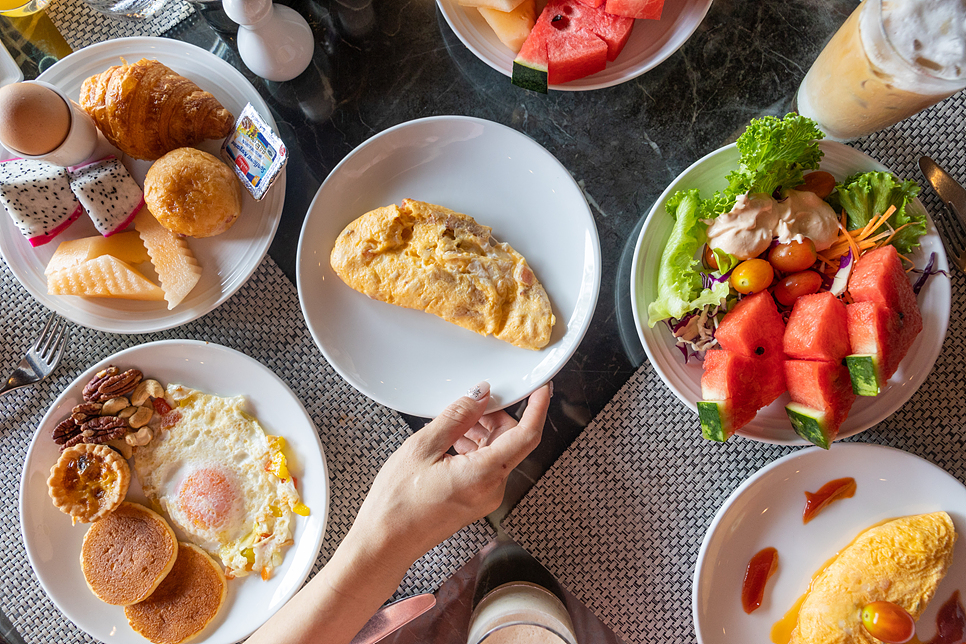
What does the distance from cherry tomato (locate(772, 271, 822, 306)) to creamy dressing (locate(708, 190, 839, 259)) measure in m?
0.09

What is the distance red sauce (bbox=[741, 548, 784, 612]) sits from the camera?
1716mm

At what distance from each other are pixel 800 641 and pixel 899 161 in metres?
1.44

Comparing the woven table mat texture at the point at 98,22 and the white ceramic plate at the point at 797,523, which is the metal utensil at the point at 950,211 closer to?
the white ceramic plate at the point at 797,523

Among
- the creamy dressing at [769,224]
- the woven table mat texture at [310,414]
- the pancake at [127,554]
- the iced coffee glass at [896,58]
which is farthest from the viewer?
the woven table mat texture at [310,414]

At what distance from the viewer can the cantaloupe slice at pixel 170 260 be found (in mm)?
1696

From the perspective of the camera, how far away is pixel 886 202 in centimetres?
156

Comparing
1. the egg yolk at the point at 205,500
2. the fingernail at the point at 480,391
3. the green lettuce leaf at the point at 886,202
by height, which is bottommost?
the egg yolk at the point at 205,500

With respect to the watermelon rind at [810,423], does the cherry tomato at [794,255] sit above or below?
above

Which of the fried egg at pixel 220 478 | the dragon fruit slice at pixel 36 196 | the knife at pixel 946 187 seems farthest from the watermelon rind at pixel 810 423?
the dragon fruit slice at pixel 36 196

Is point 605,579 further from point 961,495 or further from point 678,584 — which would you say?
point 961,495

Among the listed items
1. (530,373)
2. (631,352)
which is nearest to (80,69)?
(530,373)

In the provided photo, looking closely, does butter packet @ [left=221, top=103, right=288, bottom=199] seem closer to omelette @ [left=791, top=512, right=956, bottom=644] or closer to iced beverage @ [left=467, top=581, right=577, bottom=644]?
iced beverage @ [left=467, top=581, right=577, bottom=644]

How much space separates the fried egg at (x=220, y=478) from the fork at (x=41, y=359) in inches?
15.7

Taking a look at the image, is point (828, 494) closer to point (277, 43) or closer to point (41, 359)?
point (277, 43)
